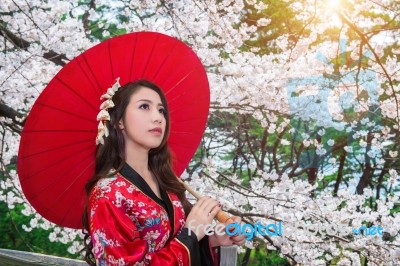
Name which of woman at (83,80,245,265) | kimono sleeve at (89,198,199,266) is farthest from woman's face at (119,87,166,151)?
kimono sleeve at (89,198,199,266)

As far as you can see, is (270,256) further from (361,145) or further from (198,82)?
(198,82)

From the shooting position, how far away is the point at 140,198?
4.40ft

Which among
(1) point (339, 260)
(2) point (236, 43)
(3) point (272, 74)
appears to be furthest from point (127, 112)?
(1) point (339, 260)

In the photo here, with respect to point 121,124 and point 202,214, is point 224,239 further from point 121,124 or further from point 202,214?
point 121,124

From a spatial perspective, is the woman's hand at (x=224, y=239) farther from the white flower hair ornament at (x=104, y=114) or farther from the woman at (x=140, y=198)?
the white flower hair ornament at (x=104, y=114)

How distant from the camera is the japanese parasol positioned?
135 cm

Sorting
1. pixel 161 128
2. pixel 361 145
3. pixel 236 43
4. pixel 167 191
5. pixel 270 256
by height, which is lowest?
pixel 270 256

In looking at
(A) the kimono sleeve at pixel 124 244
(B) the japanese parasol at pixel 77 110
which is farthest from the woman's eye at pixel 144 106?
(A) the kimono sleeve at pixel 124 244

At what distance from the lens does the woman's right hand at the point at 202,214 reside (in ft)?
4.19

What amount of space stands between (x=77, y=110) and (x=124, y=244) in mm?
405

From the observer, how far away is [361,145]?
469cm

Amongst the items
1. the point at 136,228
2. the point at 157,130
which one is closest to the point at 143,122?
the point at 157,130

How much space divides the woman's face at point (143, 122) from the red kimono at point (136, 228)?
3.2 inches

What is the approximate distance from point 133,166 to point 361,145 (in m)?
3.66
